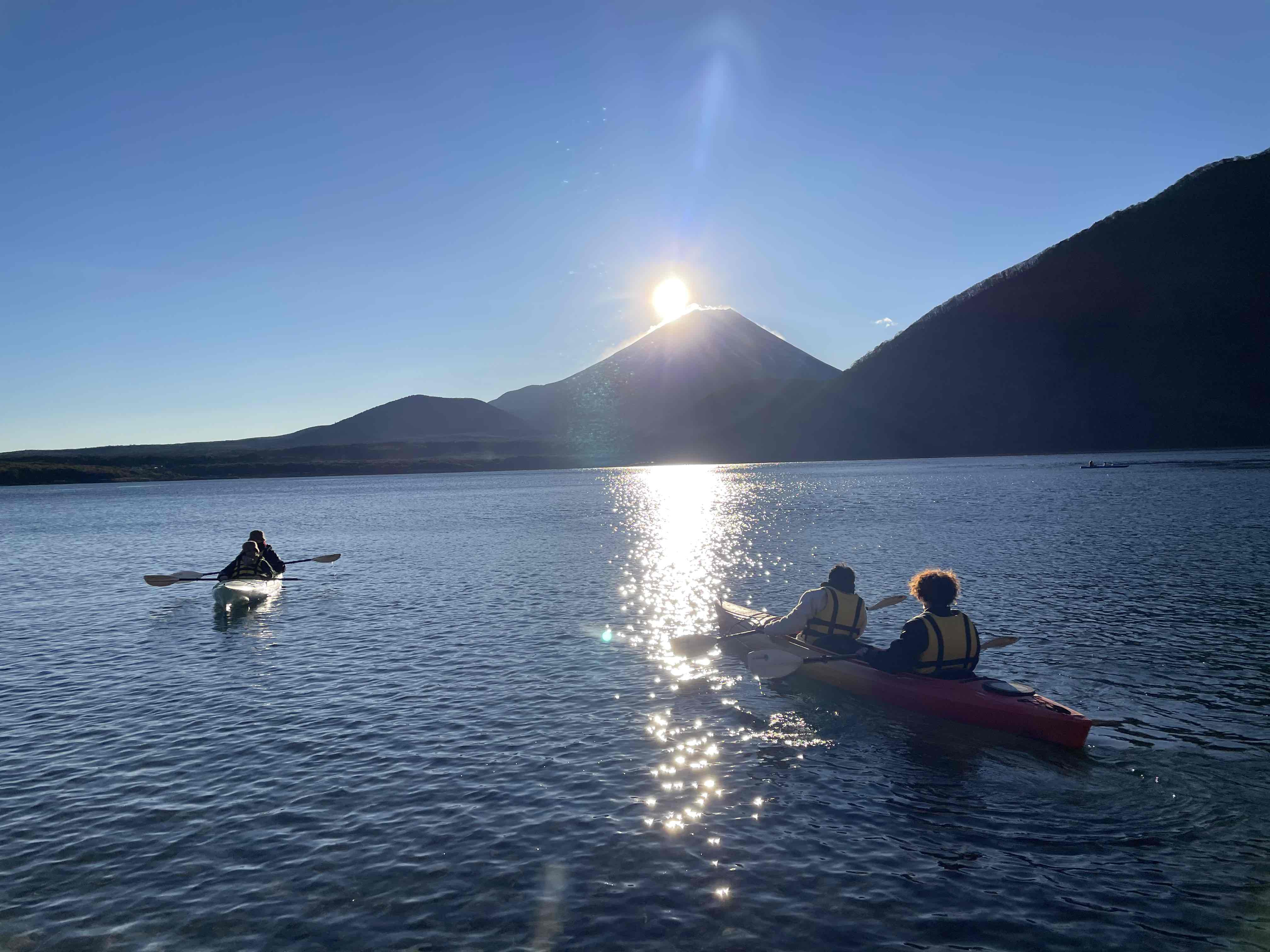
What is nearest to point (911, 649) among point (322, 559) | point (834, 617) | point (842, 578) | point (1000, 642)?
point (842, 578)

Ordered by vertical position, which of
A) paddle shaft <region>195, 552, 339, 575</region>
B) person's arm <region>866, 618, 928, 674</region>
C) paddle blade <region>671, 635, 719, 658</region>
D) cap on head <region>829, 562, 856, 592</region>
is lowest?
paddle blade <region>671, 635, 719, 658</region>

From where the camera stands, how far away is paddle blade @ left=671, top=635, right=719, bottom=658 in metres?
21.0

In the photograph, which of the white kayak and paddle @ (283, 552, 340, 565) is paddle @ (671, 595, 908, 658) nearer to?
the white kayak

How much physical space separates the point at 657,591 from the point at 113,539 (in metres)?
52.2

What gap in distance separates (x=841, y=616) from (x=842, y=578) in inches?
46.5

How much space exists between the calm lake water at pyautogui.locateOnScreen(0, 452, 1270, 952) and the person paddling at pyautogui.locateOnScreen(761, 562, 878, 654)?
135 cm

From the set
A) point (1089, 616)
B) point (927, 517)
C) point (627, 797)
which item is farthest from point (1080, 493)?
point (627, 797)

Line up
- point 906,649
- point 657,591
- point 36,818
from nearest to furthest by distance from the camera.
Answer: point 36,818 → point 906,649 → point 657,591

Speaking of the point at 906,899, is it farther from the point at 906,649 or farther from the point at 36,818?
the point at 36,818

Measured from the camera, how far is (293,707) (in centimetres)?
1802

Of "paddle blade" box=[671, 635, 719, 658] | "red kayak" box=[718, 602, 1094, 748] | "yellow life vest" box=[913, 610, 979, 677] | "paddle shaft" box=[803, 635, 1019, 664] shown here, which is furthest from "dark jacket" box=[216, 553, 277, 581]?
"yellow life vest" box=[913, 610, 979, 677]

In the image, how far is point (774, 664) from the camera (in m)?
18.3

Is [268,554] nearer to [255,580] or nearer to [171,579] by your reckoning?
[255,580]

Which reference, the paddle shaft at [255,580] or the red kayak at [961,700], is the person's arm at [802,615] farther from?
the paddle shaft at [255,580]
